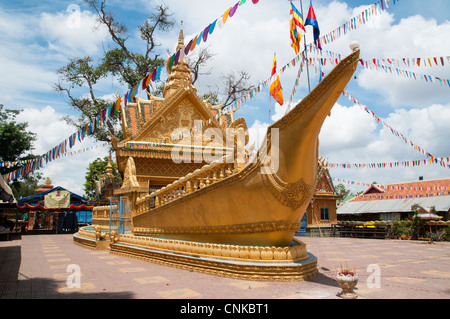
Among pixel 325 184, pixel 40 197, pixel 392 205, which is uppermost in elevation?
pixel 325 184

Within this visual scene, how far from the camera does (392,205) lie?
2327 centimetres

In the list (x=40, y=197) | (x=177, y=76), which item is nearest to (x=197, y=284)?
(x=177, y=76)

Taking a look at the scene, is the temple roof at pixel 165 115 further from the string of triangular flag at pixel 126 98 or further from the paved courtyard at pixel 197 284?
the paved courtyard at pixel 197 284

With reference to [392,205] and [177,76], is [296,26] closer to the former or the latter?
[177,76]

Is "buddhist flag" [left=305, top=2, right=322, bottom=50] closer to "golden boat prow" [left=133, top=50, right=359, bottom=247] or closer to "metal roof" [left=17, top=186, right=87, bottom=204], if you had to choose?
"golden boat prow" [left=133, top=50, right=359, bottom=247]

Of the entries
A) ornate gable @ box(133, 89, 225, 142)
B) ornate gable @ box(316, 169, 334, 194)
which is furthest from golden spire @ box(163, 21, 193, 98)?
ornate gable @ box(316, 169, 334, 194)

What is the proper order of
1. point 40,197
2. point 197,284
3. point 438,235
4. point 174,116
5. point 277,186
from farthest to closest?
point 40,197 → point 438,235 → point 174,116 → point 277,186 → point 197,284

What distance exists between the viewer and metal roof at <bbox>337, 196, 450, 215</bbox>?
20.9m

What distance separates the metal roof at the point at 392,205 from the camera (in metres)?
20.9

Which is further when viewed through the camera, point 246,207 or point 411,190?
point 411,190

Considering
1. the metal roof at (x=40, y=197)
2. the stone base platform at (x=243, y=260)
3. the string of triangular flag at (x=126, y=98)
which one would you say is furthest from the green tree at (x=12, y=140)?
the stone base platform at (x=243, y=260)

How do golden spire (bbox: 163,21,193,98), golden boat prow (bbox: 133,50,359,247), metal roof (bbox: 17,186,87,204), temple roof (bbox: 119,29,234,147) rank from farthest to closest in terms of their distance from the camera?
metal roof (bbox: 17,186,87,204)
golden spire (bbox: 163,21,193,98)
temple roof (bbox: 119,29,234,147)
golden boat prow (bbox: 133,50,359,247)

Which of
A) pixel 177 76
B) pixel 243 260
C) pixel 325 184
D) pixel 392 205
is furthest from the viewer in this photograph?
pixel 392 205

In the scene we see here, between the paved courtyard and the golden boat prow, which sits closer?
the paved courtyard
